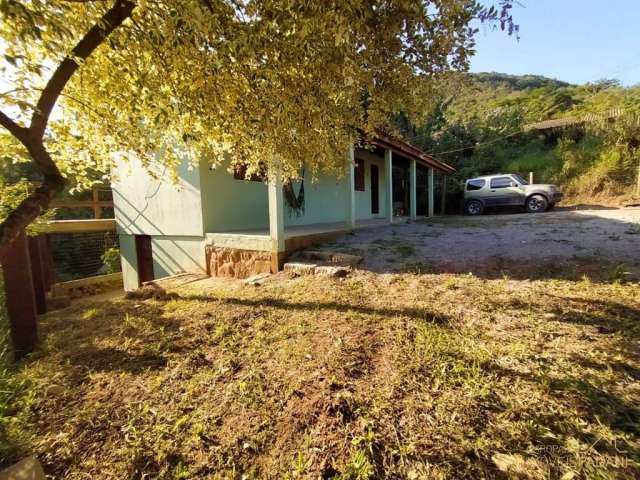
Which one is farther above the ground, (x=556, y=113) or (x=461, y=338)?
(x=556, y=113)

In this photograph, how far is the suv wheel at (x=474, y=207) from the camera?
14.1 meters

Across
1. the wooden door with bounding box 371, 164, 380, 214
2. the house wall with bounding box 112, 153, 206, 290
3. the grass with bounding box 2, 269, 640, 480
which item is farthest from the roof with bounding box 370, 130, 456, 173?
the grass with bounding box 2, 269, 640, 480

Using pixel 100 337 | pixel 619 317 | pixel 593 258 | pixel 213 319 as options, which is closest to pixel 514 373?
pixel 619 317

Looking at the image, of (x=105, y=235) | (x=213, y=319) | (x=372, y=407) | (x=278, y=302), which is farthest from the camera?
(x=105, y=235)

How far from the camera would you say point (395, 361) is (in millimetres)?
2504

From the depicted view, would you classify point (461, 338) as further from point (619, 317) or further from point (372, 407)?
point (619, 317)

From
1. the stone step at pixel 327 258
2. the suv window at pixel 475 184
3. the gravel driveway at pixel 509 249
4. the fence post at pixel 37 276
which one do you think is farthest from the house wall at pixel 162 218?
the suv window at pixel 475 184

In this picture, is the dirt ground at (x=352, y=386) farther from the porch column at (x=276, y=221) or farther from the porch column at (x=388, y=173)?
the porch column at (x=388, y=173)

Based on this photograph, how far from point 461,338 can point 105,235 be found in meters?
13.4

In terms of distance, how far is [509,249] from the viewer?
5.46 m

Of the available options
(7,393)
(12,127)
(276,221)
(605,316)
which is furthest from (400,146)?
(7,393)

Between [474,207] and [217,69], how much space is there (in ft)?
47.0

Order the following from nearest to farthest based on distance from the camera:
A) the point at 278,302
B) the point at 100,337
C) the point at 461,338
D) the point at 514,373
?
the point at 514,373 < the point at 461,338 < the point at 100,337 < the point at 278,302

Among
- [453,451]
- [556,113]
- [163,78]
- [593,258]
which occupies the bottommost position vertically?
[453,451]
